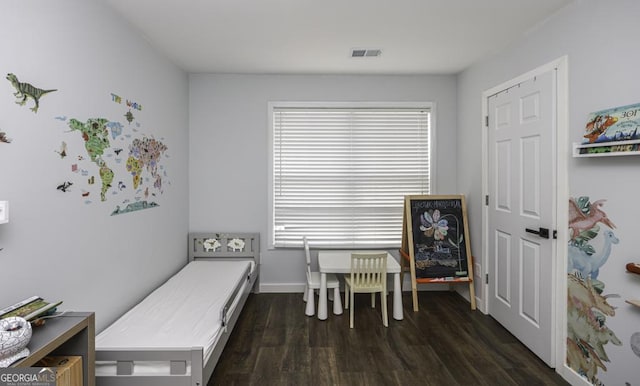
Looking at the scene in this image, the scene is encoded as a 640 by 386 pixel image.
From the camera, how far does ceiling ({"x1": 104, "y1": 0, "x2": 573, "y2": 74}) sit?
239cm

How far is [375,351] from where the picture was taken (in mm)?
2748

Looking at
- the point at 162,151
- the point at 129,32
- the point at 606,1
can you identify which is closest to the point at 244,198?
the point at 162,151

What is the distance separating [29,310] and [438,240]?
340 cm

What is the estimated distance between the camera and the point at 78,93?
2053mm

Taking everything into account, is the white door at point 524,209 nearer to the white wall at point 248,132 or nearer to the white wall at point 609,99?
the white wall at point 609,99

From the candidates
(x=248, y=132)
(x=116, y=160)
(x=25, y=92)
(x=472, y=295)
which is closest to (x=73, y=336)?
(x=25, y=92)

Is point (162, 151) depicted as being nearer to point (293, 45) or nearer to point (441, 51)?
point (293, 45)

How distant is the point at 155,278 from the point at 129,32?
6.90 feet

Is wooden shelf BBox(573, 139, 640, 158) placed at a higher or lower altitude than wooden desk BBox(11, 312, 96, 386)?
higher

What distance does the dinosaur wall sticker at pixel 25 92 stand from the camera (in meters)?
1.61

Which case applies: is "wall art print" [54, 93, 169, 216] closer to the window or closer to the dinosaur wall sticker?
the dinosaur wall sticker

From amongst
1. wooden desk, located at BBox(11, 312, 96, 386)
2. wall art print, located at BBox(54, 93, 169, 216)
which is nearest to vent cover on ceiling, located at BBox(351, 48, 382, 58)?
wall art print, located at BBox(54, 93, 169, 216)

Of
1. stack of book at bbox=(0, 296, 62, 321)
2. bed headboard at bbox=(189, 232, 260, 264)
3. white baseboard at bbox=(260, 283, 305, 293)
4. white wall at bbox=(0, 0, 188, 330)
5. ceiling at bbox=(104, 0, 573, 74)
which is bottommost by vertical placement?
white baseboard at bbox=(260, 283, 305, 293)

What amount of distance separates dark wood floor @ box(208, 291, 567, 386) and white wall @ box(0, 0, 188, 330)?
1075 mm
